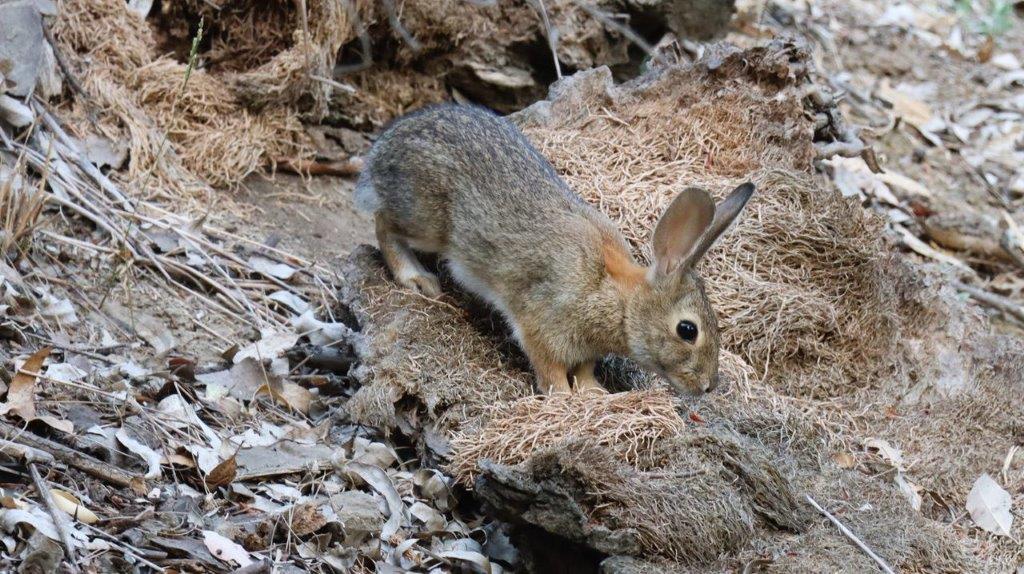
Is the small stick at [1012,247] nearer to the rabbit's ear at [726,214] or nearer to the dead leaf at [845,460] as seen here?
the dead leaf at [845,460]

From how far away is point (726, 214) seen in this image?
537 cm

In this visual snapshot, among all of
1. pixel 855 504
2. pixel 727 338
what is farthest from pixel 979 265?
pixel 855 504

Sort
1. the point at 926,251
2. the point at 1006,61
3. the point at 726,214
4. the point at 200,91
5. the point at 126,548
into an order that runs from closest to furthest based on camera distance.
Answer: the point at 126,548 < the point at 726,214 < the point at 200,91 < the point at 926,251 < the point at 1006,61

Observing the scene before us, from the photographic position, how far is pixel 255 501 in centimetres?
474

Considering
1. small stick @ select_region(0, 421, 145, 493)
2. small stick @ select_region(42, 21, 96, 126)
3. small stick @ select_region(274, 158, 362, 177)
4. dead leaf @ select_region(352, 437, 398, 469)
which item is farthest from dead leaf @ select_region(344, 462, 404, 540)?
small stick @ select_region(274, 158, 362, 177)

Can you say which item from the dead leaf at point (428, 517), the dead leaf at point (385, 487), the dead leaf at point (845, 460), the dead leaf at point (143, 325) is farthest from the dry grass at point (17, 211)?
the dead leaf at point (845, 460)

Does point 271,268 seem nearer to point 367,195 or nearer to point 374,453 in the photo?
point 367,195

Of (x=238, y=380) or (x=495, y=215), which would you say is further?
(x=495, y=215)

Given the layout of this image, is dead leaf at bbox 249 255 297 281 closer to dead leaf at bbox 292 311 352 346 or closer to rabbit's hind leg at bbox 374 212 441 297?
dead leaf at bbox 292 311 352 346

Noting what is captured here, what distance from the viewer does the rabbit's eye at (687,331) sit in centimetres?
556

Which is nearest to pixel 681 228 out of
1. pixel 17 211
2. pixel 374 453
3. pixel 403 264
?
pixel 403 264

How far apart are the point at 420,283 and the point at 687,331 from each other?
1.64 meters

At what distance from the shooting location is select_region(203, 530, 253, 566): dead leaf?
4191 mm

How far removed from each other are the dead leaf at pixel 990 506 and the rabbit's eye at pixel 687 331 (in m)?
1.80
